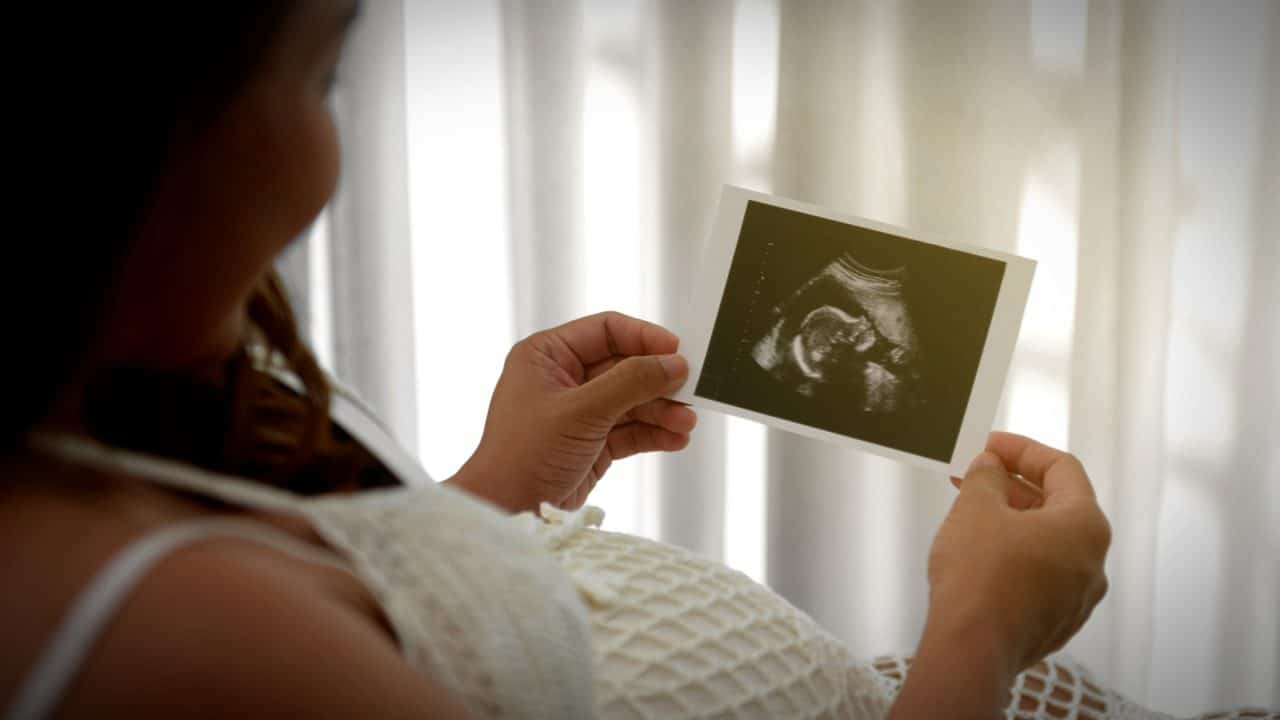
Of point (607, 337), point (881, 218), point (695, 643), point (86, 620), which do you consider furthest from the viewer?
point (881, 218)

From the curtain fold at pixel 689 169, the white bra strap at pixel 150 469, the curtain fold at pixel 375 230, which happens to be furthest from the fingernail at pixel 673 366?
the curtain fold at pixel 375 230

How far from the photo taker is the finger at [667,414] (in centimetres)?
105

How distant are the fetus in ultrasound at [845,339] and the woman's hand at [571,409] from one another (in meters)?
0.13

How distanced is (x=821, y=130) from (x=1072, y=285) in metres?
0.53

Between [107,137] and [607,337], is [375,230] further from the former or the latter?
[107,137]

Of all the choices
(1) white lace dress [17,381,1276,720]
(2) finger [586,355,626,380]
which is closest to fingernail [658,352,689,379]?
(2) finger [586,355,626,380]

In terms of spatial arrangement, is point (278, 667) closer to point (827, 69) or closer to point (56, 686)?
point (56, 686)

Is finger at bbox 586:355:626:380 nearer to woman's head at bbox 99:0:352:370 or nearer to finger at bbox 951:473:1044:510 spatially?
finger at bbox 951:473:1044:510

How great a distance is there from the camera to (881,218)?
5.37ft

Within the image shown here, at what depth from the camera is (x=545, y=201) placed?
177 centimetres

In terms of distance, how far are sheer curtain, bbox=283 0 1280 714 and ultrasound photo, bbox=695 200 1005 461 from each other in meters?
0.65

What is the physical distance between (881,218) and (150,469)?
1.43 metres

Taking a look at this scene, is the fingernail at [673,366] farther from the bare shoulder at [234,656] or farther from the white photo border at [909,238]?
the bare shoulder at [234,656]

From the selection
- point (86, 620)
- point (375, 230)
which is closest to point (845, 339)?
point (86, 620)
